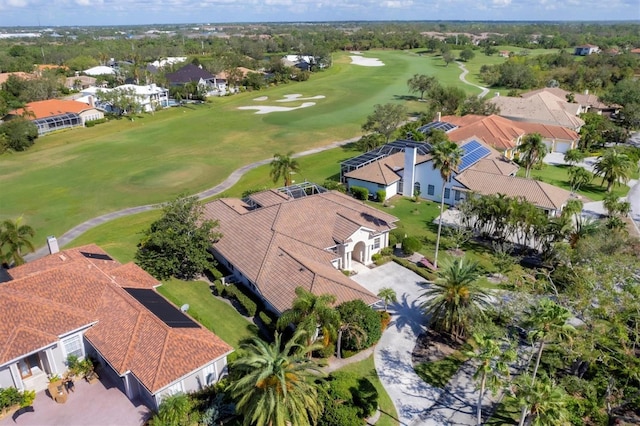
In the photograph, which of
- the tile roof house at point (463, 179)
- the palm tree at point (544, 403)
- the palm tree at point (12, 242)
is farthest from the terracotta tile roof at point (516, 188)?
the palm tree at point (12, 242)

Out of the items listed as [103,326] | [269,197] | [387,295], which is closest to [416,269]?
[387,295]

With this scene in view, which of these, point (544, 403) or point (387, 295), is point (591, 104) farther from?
point (544, 403)

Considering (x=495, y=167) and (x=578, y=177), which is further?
(x=495, y=167)

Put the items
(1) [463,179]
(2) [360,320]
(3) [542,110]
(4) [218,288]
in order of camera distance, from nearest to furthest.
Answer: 1. (2) [360,320]
2. (4) [218,288]
3. (1) [463,179]
4. (3) [542,110]

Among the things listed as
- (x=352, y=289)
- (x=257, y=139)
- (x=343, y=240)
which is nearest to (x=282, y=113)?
(x=257, y=139)

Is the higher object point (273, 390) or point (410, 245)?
point (273, 390)

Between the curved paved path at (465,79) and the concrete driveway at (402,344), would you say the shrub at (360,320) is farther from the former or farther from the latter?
the curved paved path at (465,79)
